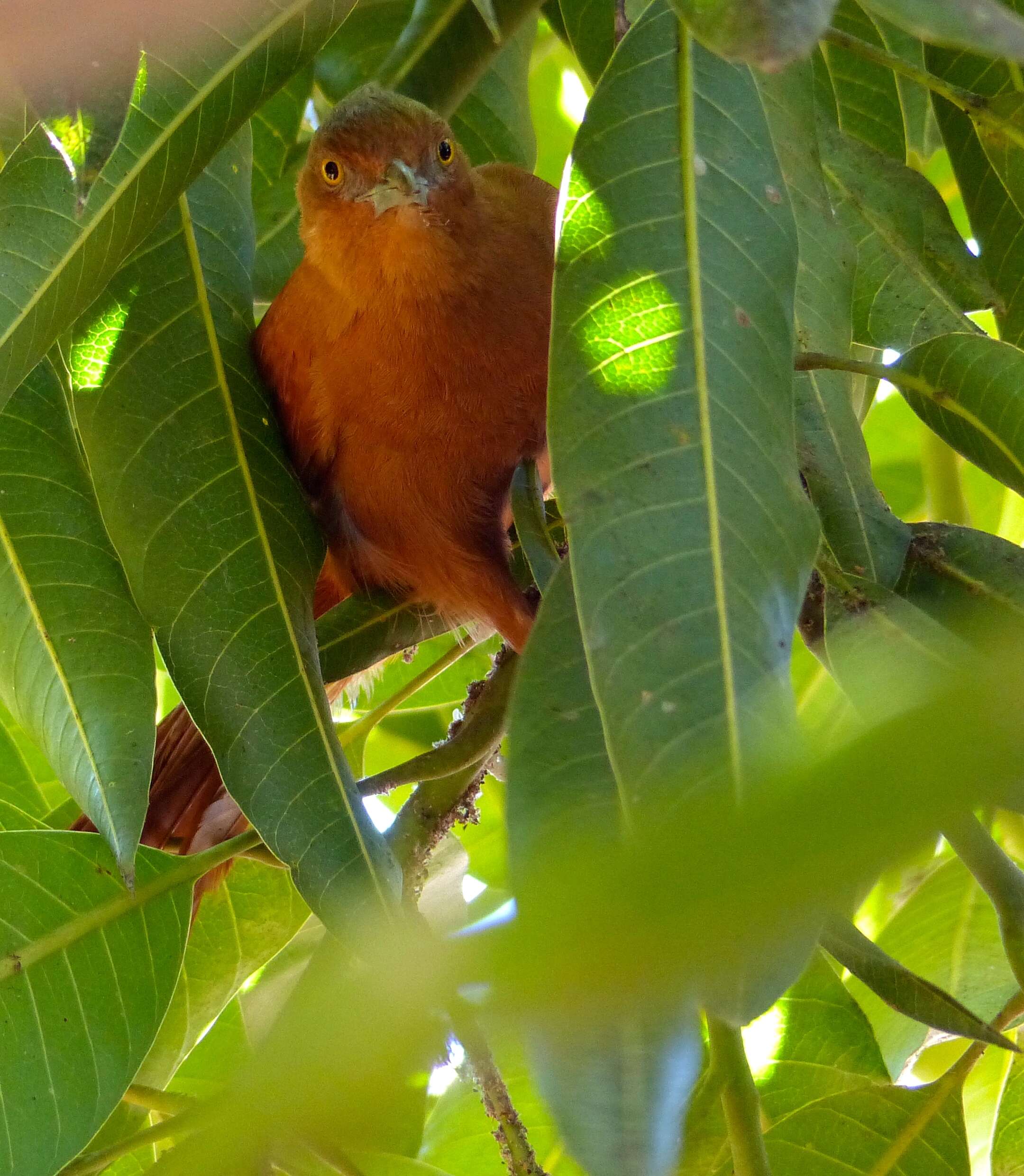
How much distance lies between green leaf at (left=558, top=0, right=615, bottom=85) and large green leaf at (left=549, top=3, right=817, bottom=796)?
1.96ft

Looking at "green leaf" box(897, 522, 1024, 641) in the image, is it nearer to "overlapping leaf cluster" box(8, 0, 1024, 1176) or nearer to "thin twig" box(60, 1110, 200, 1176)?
"overlapping leaf cluster" box(8, 0, 1024, 1176)

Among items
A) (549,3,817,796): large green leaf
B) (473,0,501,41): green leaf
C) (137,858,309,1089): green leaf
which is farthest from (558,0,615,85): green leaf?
(137,858,309,1089): green leaf

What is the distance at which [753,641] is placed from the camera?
1.03m

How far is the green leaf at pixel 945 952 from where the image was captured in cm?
220

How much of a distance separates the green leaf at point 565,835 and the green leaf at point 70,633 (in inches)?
20.2

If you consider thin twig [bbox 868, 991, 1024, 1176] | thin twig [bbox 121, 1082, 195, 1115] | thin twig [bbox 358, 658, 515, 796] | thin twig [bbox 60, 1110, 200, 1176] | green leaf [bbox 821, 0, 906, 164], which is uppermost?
green leaf [bbox 821, 0, 906, 164]

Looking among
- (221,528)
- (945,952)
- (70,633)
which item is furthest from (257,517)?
(945,952)

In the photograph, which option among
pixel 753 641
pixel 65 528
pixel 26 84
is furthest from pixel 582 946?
pixel 65 528

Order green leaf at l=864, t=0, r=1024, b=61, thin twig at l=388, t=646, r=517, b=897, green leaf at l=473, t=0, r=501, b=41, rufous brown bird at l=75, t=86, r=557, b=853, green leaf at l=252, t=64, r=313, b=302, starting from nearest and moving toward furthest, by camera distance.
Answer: green leaf at l=864, t=0, r=1024, b=61 < green leaf at l=473, t=0, r=501, b=41 < thin twig at l=388, t=646, r=517, b=897 < rufous brown bird at l=75, t=86, r=557, b=853 < green leaf at l=252, t=64, r=313, b=302

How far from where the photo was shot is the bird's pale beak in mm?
2324

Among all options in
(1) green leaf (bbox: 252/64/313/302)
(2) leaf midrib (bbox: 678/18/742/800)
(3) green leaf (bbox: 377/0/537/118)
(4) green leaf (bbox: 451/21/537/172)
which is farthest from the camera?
(1) green leaf (bbox: 252/64/313/302)

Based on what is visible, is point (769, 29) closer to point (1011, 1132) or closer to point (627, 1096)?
point (627, 1096)

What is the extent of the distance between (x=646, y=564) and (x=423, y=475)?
3.93 ft

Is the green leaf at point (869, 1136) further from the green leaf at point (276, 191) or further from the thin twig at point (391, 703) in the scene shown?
the green leaf at point (276, 191)
